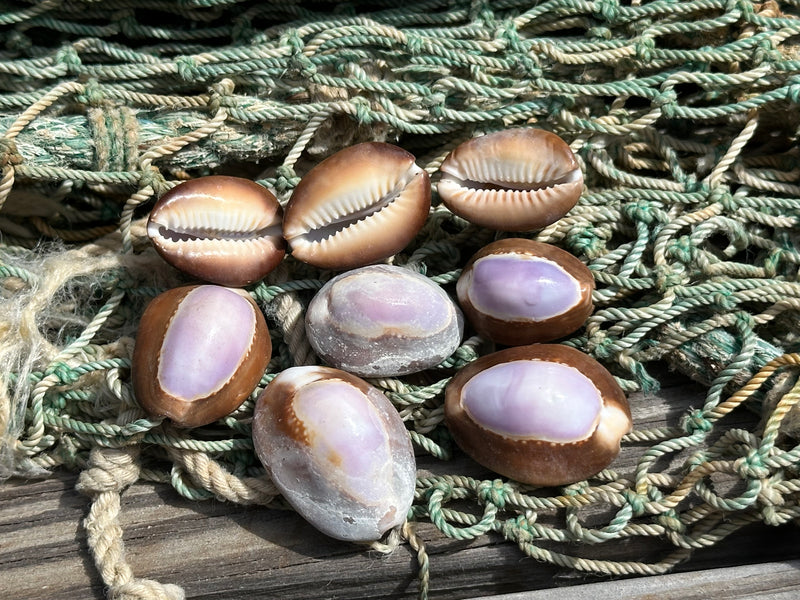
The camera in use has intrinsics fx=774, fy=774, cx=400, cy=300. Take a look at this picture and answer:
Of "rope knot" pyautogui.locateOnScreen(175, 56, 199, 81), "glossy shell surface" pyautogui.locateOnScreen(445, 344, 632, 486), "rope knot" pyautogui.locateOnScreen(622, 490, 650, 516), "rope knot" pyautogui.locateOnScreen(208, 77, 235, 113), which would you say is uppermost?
"rope knot" pyautogui.locateOnScreen(175, 56, 199, 81)

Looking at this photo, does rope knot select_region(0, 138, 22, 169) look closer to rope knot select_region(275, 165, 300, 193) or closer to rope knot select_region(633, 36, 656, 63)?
rope knot select_region(275, 165, 300, 193)

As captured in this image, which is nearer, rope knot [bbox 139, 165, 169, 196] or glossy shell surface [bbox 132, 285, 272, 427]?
glossy shell surface [bbox 132, 285, 272, 427]

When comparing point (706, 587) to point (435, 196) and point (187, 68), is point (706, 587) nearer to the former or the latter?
point (435, 196)

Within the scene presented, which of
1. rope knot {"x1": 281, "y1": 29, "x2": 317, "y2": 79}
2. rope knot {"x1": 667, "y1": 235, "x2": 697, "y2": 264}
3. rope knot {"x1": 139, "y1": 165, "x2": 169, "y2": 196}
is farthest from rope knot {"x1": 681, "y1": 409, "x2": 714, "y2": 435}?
rope knot {"x1": 139, "y1": 165, "x2": 169, "y2": 196}

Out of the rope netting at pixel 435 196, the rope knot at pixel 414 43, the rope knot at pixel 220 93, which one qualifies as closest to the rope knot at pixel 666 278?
the rope netting at pixel 435 196

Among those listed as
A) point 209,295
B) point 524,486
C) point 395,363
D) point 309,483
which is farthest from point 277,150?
point 524,486

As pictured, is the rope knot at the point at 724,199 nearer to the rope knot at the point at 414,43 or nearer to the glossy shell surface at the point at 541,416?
the glossy shell surface at the point at 541,416

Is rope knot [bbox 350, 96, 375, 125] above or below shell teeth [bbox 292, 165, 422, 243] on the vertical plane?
above
